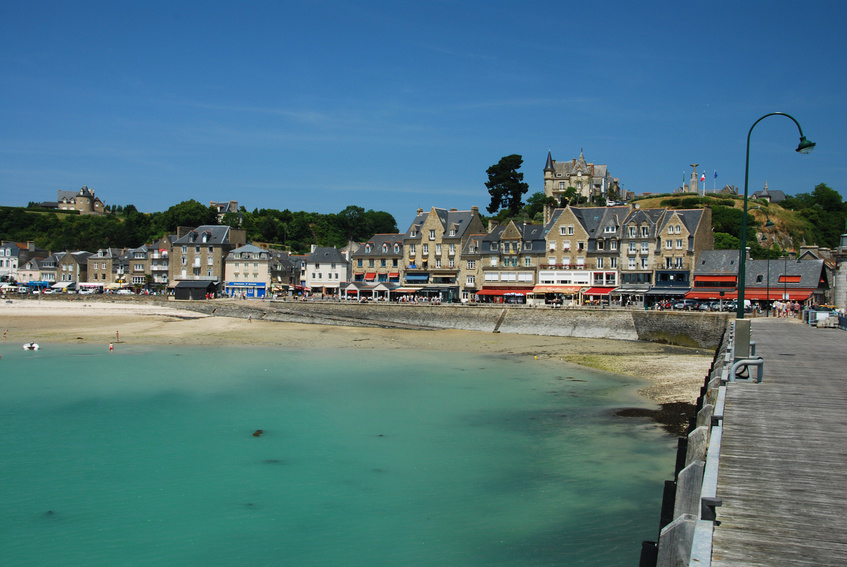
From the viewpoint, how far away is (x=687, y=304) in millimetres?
49094

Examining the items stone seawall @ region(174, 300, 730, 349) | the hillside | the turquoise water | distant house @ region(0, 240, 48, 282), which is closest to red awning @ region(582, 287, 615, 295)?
stone seawall @ region(174, 300, 730, 349)

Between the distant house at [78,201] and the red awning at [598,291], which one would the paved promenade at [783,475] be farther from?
the distant house at [78,201]

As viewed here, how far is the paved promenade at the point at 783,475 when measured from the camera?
19.1 ft

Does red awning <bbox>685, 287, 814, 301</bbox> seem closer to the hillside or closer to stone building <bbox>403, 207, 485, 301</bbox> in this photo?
stone building <bbox>403, 207, 485, 301</bbox>

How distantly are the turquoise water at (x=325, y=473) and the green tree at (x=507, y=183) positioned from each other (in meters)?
57.2

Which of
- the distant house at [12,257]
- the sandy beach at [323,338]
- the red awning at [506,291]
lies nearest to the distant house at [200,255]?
the sandy beach at [323,338]

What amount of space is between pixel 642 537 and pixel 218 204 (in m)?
110

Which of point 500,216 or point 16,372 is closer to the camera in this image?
point 16,372

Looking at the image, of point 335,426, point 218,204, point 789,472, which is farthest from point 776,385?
point 218,204

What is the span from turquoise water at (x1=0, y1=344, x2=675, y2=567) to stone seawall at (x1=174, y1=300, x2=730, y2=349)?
60.4 feet

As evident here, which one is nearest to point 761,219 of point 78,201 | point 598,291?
point 598,291

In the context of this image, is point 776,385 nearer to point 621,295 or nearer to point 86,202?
point 621,295

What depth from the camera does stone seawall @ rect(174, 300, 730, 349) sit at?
137ft

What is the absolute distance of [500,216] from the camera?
8138 centimetres
